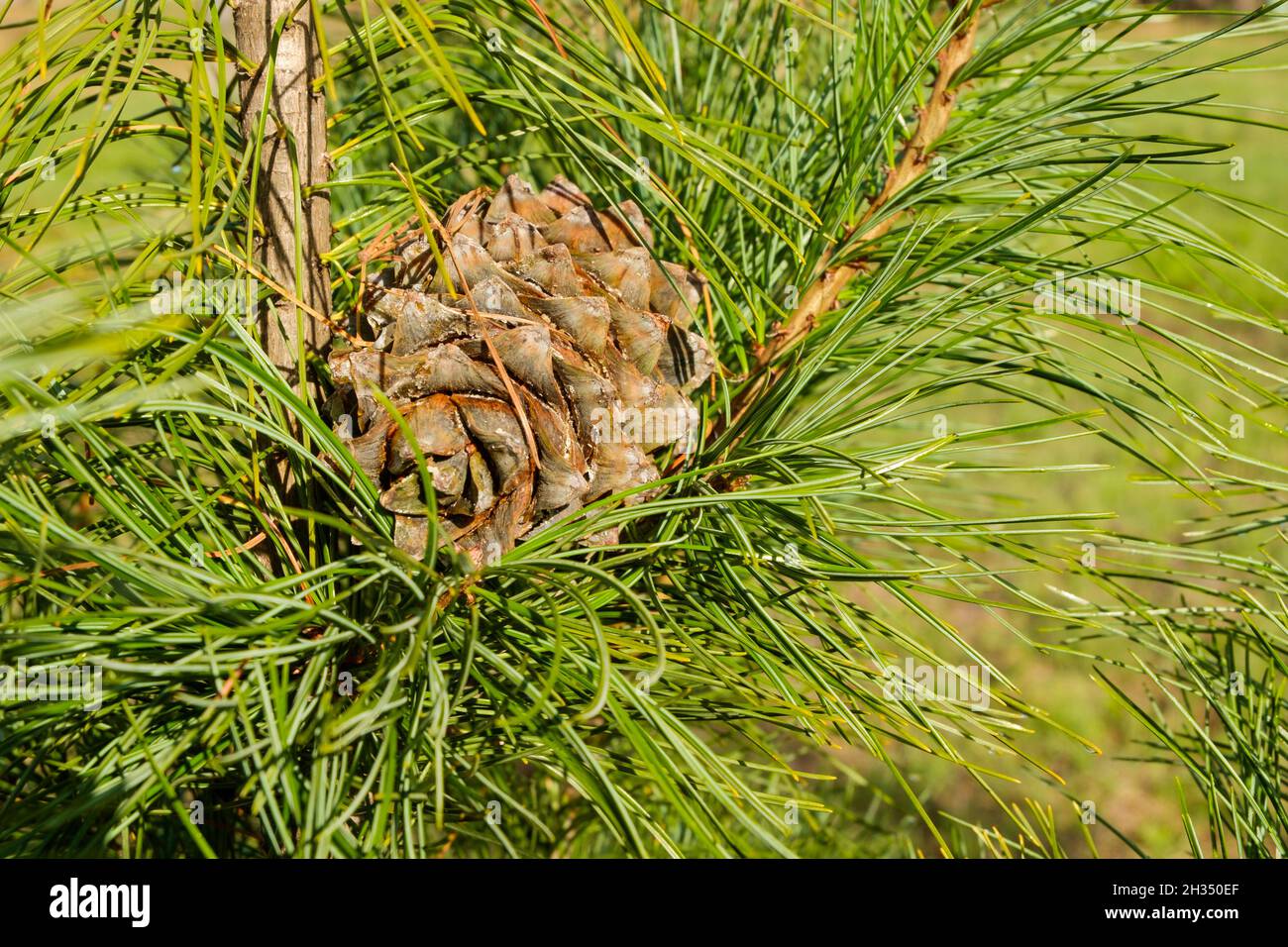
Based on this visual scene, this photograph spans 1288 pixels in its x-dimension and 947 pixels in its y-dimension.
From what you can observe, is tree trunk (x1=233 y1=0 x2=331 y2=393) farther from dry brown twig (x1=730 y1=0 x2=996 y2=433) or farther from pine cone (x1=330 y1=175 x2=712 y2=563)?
dry brown twig (x1=730 y1=0 x2=996 y2=433)

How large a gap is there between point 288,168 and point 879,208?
10.0 inches

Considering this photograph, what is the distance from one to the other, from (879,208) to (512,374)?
196 millimetres

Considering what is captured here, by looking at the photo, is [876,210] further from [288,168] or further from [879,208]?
[288,168]

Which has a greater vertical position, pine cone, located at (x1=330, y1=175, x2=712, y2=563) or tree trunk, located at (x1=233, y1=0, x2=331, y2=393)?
tree trunk, located at (x1=233, y1=0, x2=331, y2=393)

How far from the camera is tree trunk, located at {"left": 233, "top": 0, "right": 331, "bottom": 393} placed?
35 centimetres

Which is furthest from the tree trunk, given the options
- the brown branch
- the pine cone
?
the brown branch

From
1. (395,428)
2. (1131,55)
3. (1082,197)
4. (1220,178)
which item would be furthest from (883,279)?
(1220,178)

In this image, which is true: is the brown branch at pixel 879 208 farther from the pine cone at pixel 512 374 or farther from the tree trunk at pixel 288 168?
the tree trunk at pixel 288 168

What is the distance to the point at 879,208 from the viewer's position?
43 centimetres

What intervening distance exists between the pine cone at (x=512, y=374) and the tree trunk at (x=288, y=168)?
0.03m

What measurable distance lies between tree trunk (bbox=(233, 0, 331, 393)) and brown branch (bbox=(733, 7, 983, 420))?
191mm

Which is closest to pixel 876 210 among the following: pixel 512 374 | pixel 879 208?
pixel 879 208
